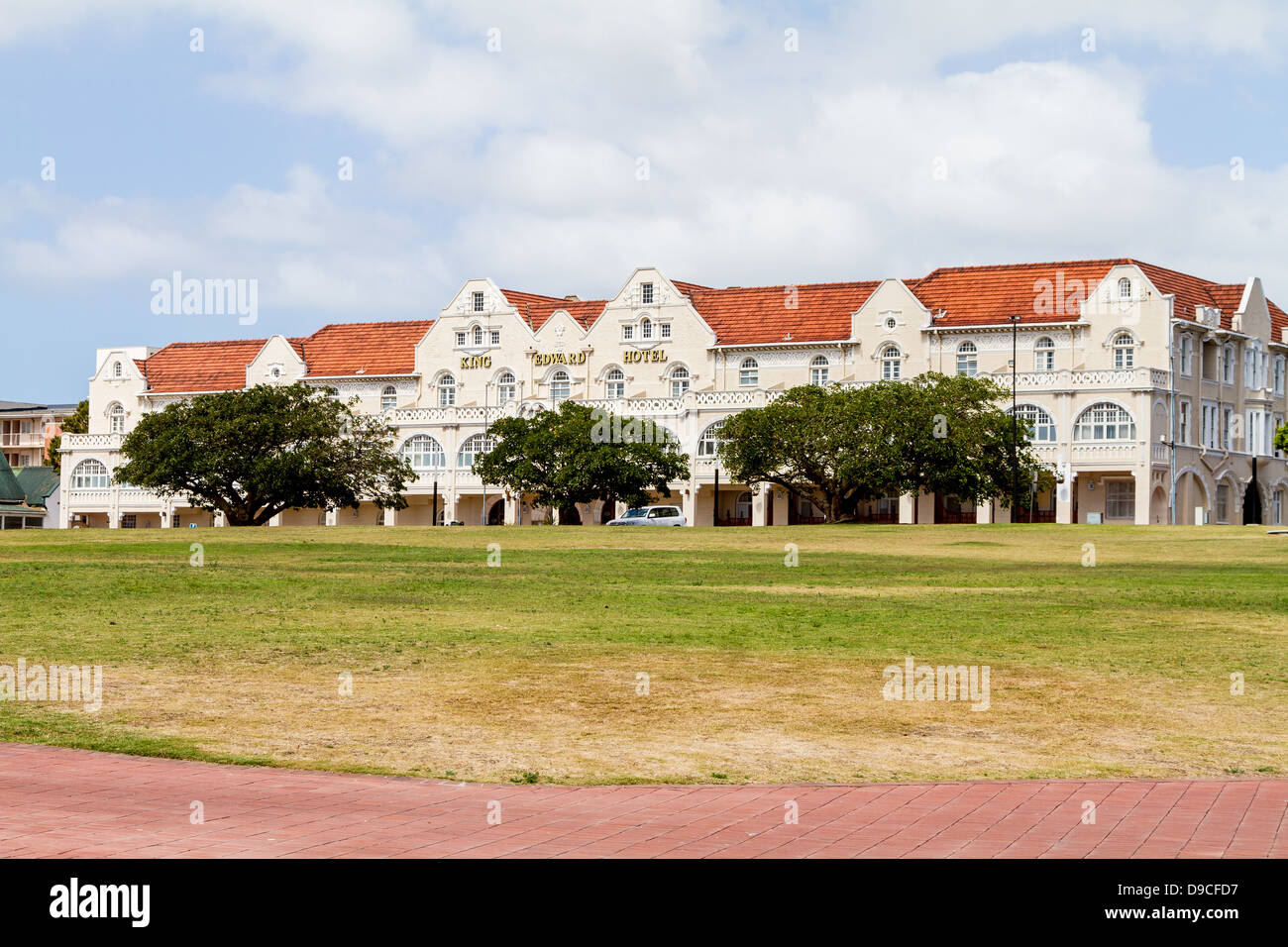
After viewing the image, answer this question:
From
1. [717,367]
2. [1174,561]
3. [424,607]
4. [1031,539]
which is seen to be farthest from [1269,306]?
[424,607]

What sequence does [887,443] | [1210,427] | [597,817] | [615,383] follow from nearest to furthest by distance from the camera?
[597,817] → [887,443] → [1210,427] → [615,383]

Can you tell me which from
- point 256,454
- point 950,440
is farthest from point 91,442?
point 950,440

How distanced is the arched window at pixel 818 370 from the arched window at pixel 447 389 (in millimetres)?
24974

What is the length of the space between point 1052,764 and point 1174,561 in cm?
3368

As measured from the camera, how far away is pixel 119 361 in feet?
422

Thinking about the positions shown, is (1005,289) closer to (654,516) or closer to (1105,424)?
(1105,424)

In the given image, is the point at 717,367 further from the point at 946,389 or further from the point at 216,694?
the point at 216,694

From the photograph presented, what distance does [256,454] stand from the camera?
294 ft

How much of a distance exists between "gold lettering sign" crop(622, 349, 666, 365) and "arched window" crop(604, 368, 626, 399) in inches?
46.1

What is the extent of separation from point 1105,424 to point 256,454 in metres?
44.8
